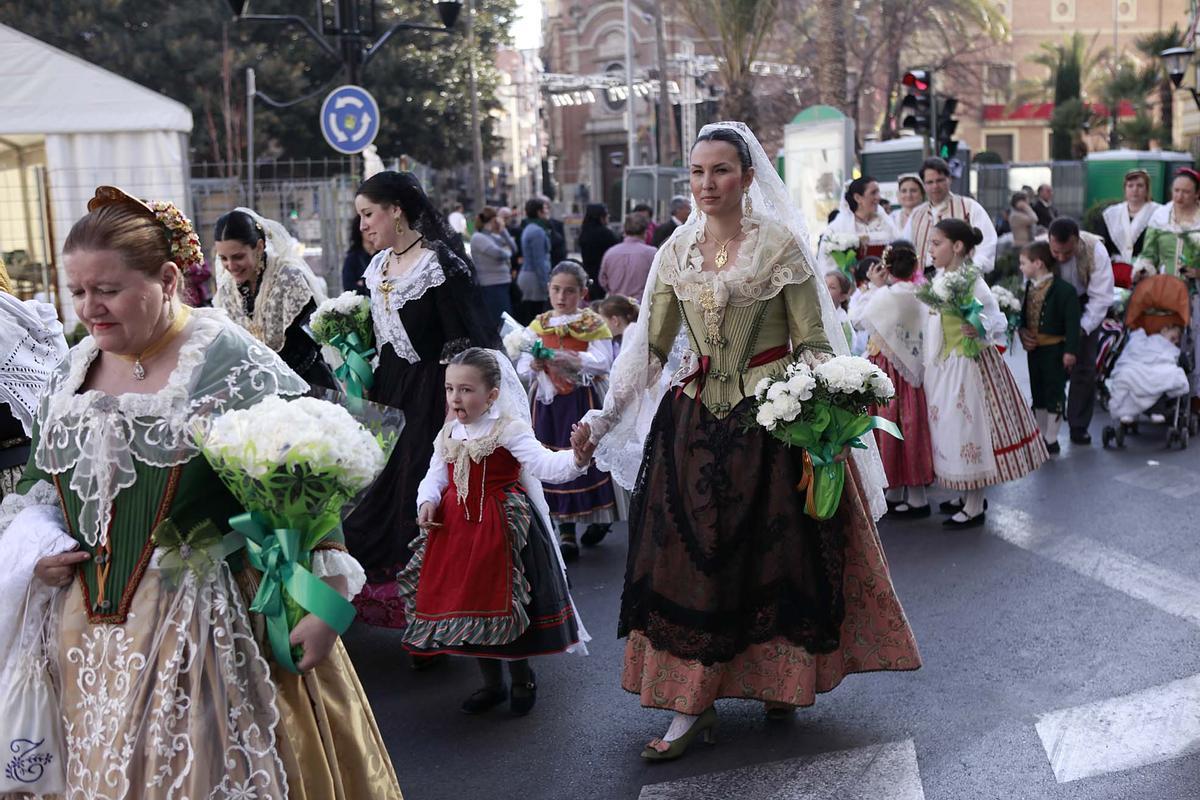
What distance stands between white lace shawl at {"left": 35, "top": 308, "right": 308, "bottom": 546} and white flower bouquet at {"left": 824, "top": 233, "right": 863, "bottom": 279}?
7.82m

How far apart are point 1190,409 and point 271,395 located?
32.9 feet

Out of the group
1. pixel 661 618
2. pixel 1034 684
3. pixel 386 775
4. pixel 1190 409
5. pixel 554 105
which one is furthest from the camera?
pixel 554 105

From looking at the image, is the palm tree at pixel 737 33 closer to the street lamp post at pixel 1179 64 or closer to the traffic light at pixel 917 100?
the street lamp post at pixel 1179 64

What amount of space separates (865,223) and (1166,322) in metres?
2.52

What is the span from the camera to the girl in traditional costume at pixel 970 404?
8258 mm

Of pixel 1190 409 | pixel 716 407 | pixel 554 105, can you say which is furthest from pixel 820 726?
pixel 554 105

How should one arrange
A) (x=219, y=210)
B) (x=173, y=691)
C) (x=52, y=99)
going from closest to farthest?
(x=173, y=691) < (x=52, y=99) < (x=219, y=210)

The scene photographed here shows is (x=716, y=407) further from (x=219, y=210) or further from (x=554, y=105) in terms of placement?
(x=554, y=105)

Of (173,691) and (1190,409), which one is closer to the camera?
(173,691)

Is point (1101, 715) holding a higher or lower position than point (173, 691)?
lower

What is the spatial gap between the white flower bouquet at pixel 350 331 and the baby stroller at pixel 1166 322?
261 inches

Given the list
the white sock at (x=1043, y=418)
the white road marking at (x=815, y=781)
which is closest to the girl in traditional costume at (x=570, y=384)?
the white road marking at (x=815, y=781)

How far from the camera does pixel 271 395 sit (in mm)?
3162

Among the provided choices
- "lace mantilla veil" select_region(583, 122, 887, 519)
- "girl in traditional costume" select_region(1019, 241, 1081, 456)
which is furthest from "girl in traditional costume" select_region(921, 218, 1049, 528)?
"lace mantilla veil" select_region(583, 122, 887, 519)
